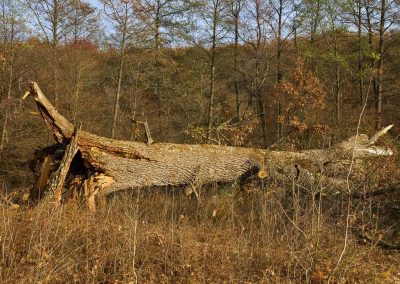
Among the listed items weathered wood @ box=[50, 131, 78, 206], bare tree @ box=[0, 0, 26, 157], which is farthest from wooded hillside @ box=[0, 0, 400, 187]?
weathered wood @ box=[50, 131, 78, 206]

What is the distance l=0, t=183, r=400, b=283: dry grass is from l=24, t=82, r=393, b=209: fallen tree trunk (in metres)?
1.46

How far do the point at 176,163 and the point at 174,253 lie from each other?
3235 mm

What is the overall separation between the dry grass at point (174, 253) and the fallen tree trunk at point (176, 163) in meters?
1.46

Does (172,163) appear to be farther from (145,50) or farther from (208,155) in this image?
(145,50)

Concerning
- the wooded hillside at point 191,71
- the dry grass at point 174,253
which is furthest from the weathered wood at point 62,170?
the wooded hillside at point 191,71

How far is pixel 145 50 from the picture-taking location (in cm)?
1795

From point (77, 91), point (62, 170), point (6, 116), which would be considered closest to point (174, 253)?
point (62, 170)

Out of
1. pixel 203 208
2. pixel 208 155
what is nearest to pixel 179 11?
pixel 208 155

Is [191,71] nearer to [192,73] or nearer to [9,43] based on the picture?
A: [192,73]

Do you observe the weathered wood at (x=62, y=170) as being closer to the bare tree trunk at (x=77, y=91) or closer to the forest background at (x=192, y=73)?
the forest background at (x=192, y=73)

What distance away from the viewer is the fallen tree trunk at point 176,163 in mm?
7496

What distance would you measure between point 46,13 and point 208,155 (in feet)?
36.8

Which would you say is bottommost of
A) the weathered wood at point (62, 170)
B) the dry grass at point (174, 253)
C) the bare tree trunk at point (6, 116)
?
the dry grass at point (174, 253)

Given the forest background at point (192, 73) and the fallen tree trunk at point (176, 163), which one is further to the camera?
the forest background at point (192, 73)
